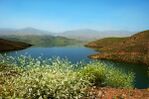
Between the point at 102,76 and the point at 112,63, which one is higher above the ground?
the point at 102,76

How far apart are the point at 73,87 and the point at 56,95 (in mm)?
922

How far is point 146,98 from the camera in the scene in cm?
1545

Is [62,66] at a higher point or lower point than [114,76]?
higher

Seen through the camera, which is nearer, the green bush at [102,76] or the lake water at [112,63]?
the green bush at [102,76]

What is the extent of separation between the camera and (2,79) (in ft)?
50.2

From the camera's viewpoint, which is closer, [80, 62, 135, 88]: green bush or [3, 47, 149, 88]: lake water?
[80, 62, 135, 88]: green bush

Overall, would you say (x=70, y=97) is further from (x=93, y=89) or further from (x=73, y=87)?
(x=93, y=89)

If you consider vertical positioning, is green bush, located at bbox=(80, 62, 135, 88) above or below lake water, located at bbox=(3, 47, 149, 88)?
above

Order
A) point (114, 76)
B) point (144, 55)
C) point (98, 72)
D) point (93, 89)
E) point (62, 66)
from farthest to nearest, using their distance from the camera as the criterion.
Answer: point (144, 55) < point (114, 76) < point (98, 72) < point (93, 89) < point (62, 66)

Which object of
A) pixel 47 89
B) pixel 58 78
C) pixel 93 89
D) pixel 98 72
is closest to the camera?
pixel 47 89

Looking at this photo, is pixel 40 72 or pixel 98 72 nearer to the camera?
A: pixel 40 72

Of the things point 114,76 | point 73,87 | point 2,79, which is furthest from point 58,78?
point 114,76

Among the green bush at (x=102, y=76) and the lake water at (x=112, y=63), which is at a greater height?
the green bush at (x=102, y=76)

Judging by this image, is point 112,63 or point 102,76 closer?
point 102,76
